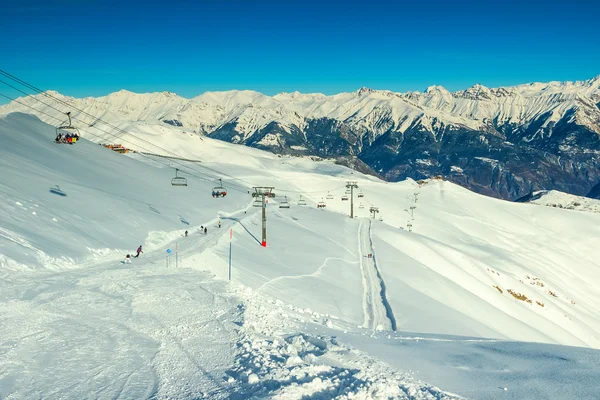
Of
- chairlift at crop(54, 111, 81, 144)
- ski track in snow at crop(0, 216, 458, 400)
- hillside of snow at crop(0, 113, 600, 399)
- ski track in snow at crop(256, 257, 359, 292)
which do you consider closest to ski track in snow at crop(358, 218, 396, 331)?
hillside of snow at crop(0, 113, 600, 399)

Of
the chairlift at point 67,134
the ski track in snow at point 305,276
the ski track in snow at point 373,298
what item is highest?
the chairlift at point 67,134

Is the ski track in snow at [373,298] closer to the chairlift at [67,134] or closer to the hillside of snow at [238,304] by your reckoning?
the hillside of snow at [238,304]

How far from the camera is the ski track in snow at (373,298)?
94.7ft

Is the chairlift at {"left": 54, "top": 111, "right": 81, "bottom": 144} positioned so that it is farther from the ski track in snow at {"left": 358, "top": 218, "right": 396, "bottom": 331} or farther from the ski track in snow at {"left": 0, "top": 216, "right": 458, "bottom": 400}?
the ski track in snow at {"left": 358, "top": 218, "right": 396, "bottom": 331}

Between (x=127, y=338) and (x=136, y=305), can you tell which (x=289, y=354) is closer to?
(x=127, y=338)

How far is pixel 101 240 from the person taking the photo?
124ft

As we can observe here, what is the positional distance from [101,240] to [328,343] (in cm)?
2933

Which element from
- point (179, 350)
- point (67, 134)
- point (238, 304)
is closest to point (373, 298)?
point (238, 304)

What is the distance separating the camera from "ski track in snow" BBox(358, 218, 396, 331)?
28.9 metres

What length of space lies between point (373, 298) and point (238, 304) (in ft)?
61.5

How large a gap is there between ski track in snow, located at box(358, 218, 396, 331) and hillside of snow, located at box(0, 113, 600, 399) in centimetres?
21

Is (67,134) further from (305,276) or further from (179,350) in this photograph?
(179,350)

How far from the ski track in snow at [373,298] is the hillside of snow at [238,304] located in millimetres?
209

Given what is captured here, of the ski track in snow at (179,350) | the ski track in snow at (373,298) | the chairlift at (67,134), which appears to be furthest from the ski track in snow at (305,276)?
the chairlift at (67,134)
